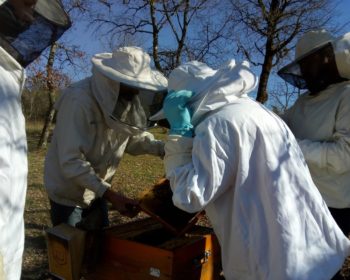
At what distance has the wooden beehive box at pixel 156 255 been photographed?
218cm

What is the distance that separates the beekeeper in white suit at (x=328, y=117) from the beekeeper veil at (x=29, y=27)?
1.64m

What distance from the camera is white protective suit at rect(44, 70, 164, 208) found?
2.68 metres

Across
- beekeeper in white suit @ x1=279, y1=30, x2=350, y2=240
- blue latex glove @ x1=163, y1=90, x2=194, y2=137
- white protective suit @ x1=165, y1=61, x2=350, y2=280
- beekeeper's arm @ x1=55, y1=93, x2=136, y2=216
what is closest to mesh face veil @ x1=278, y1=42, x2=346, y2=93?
beekeeper in white suit @ x1=279, y1=30, x2=350, y2=240

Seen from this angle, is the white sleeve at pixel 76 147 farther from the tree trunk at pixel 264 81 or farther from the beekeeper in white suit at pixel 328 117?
the tree trunk at pixel 264 81

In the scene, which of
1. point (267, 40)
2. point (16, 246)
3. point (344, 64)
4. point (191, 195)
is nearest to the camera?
point (16, 246)

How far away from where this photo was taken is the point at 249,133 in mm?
1711

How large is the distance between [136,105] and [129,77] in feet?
1.17

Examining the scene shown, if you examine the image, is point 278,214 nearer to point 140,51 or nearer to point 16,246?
point 16,246

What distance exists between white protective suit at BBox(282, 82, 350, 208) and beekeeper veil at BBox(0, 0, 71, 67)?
1640 mm

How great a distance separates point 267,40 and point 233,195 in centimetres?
952

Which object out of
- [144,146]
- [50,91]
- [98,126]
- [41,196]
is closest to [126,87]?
[98,126]

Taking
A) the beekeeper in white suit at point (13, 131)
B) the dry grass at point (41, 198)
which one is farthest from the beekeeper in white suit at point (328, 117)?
the beekeeper in white suit at point (13, 131)

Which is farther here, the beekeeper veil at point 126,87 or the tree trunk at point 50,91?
the tree trunk at point 50,91

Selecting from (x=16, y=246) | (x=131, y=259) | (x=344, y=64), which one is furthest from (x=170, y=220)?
(x=344, y=64)
